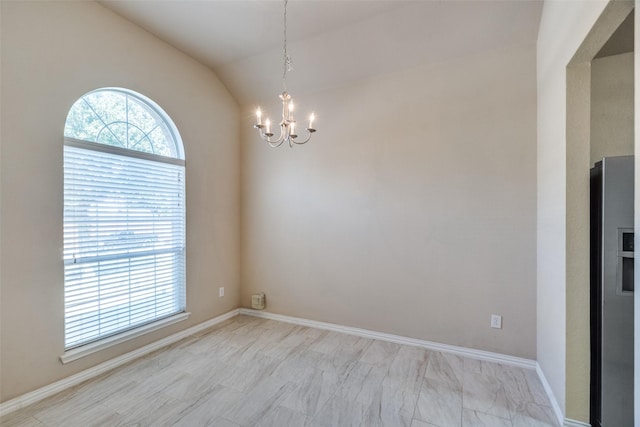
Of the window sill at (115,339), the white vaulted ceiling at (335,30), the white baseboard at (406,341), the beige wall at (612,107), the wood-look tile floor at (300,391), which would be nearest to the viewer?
the wood-look tile floor at (300,391)

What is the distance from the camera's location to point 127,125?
110 inches

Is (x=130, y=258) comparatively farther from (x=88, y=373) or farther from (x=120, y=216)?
(x=88, y=373)

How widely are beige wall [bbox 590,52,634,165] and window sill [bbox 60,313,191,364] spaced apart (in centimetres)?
407

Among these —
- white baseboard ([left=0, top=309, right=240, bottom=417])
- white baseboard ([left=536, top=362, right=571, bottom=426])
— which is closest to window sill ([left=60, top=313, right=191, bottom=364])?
white baseboard ([left=0, top=309, right=240, bottom=417])

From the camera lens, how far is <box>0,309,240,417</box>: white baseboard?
2.03 meters

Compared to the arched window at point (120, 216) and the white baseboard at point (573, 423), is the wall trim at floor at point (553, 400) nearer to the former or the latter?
the white baseboard at point (573, 423)

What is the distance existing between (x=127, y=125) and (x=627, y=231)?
390 cm

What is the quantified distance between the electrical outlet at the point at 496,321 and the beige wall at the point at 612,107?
1504 mm

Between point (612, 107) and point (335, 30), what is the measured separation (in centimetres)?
239

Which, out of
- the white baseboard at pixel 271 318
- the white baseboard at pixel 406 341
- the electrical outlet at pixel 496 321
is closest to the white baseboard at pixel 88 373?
the white baseboard at pixel 271 318

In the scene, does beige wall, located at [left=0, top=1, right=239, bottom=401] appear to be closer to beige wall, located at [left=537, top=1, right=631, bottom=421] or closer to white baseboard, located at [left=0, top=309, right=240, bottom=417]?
white baseboard, located at [left=0, top=309, right=240, bottom=417]

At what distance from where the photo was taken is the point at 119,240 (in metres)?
2.71

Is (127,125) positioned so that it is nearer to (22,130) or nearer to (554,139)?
(22,130)

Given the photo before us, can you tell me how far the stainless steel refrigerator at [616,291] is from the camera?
1634 millimetres
